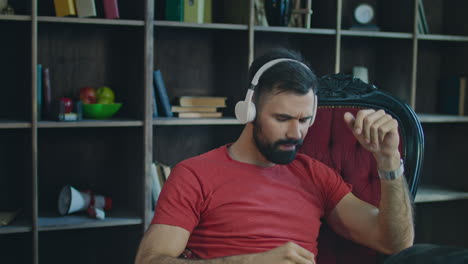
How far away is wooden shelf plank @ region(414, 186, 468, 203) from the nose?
1.71 meters

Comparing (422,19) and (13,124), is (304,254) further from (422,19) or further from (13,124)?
(422,19)

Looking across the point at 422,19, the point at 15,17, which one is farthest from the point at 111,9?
the point at 422,19

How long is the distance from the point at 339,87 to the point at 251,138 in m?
0.38

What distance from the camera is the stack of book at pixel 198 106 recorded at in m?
2.85

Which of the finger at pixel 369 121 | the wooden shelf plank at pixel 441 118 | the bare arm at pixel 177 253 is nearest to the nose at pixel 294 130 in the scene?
the finger at pixel 369 121

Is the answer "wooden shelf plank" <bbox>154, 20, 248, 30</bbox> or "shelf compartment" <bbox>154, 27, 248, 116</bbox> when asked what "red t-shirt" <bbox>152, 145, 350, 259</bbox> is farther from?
"shelf compartment" <bbox>154, 27, 248, 116</bbox>

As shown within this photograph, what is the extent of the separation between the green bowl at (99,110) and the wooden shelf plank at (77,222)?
0.47 m

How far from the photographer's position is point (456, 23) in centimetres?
336

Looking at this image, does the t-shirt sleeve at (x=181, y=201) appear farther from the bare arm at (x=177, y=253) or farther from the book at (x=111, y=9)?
the book at (x=111, y=9)

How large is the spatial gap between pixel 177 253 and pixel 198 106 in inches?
58.7

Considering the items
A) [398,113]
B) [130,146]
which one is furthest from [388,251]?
[130,146]

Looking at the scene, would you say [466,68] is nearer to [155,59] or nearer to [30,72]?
[155,59]

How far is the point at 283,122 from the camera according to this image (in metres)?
1.62

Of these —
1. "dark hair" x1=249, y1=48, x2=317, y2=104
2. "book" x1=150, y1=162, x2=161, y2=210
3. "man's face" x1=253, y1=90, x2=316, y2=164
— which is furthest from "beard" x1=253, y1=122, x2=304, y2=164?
"book" x1=150, y1=162, x2=161, y2=210
